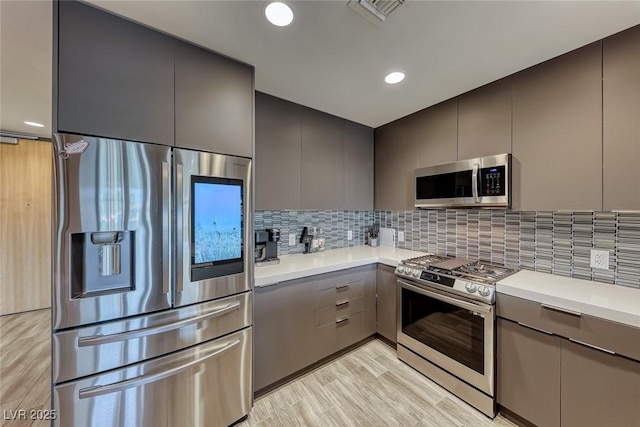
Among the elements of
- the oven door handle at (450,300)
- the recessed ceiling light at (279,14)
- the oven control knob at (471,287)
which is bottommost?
the oven door handle at (450,300)

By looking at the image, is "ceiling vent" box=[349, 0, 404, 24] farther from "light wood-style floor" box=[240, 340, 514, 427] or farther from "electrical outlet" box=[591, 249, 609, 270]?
"light wood-style floor" box=[240, 340, 514, 427]

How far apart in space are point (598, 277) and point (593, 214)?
0.44 metres

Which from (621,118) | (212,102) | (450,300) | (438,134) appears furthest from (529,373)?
(212,102)

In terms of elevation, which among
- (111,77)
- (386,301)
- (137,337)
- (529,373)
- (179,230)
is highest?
(111,77)

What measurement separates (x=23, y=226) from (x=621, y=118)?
628 centimetres

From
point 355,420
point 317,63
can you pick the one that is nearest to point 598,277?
point 355,420

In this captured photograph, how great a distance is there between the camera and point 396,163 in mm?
2705

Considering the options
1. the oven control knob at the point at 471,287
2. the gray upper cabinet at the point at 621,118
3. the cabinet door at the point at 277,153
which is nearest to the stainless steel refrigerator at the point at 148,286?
the cabinet door at the point at 277,153

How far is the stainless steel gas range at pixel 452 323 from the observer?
1627 mm

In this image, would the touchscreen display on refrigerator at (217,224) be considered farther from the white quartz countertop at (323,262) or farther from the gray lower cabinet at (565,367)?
the gray lower cabinet at (565,367)

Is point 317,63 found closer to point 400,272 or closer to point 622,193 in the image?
point 400,272

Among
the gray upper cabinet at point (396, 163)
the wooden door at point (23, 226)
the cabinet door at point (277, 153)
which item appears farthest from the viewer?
the wooden door at point (23, 226)

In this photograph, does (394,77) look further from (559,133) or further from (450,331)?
(450,331)

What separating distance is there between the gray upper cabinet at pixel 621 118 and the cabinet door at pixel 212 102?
2.21 meters
